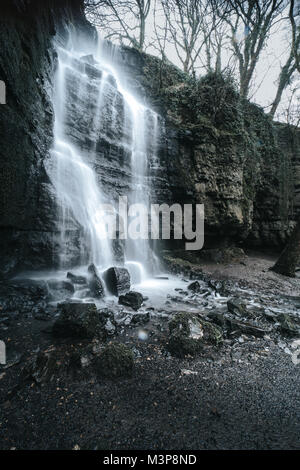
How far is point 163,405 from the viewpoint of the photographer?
74.2 inches

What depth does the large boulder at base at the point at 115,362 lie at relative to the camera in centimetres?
225

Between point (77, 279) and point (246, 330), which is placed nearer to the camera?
point (246, 330)

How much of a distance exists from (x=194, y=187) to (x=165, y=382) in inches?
301

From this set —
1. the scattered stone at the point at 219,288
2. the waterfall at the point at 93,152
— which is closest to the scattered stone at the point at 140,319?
the scattered stone at the point at 219,288

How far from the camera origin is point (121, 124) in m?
8.62

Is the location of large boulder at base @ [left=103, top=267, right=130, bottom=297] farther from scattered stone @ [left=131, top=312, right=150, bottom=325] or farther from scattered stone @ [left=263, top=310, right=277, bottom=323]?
scattered stone @ [left=263, top=310, right=277, bottom=323]

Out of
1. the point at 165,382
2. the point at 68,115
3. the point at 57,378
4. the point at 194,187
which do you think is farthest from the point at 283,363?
the point at 68,115

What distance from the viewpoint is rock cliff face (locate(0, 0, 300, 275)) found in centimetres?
421

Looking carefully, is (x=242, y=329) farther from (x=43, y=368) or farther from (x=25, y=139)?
(x=25, y=139)

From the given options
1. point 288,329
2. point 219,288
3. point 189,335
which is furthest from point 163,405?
point 219,288

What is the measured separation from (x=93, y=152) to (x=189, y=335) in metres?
7.09

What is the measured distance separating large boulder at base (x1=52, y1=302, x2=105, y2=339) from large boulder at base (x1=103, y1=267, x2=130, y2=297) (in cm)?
191

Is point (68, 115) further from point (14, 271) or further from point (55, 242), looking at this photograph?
point (14, 271)

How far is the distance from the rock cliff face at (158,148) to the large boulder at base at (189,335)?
3.90m
